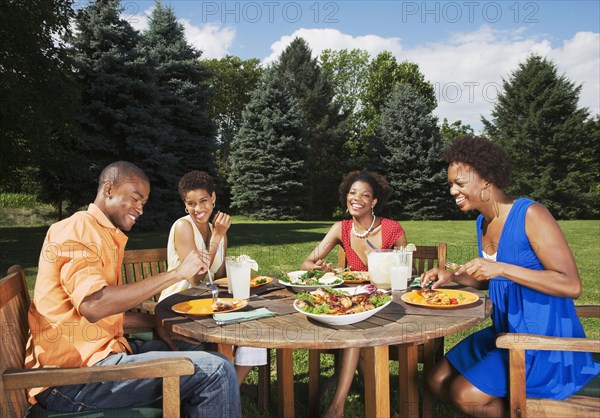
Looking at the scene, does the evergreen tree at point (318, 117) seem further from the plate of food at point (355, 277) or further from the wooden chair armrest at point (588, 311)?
the wooden chair armrest at point (588, 311)

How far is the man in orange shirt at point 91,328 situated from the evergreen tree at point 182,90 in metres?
17.2

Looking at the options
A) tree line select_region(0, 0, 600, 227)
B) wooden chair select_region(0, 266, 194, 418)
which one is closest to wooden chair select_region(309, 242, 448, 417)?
wooden chair select_region(0, 266, 194, 418)

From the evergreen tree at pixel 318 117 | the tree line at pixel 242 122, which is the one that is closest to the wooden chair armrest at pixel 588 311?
the tree line at pixel 242 122

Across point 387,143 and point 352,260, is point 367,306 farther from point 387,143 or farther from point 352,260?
point 387,143

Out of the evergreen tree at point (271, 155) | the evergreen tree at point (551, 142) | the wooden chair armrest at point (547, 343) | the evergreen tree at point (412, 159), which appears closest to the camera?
the wooden chair armrest at point (547, 343)

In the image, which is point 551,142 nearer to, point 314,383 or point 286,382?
point 314,383

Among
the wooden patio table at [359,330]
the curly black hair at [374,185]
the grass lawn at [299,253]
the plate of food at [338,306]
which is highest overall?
the curly black hair at [374,185]

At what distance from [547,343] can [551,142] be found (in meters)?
27.1

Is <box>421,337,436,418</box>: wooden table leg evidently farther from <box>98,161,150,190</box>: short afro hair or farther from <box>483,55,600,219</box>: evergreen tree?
<box>483,55,600,219</box>: evergreen tree

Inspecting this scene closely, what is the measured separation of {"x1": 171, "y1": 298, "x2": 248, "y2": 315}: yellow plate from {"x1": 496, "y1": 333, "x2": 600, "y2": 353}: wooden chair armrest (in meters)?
1.13

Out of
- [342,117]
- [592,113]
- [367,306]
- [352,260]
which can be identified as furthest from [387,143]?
[367,306]

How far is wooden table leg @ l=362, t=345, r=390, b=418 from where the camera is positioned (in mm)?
1997

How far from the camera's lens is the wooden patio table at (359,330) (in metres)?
1.79

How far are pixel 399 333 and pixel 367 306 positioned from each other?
19 cm
